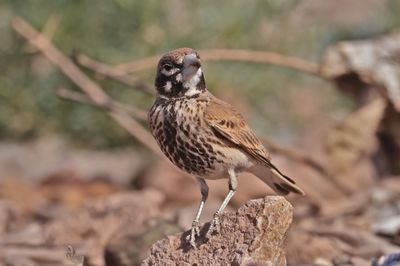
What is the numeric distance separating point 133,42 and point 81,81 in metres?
2.08

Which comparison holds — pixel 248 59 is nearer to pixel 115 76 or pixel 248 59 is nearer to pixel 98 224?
pixel 115 76

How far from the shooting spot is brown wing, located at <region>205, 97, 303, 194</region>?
18.9ft

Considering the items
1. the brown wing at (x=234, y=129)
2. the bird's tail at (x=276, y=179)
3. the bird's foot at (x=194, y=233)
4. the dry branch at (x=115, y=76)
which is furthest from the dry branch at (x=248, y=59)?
the bird's foot at (x=194, y=233)

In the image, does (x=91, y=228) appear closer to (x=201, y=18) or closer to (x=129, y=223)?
(x=129, y=223)

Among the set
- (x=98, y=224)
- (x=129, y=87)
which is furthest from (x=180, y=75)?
(x=129, y=87)

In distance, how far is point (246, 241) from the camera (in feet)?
16.2

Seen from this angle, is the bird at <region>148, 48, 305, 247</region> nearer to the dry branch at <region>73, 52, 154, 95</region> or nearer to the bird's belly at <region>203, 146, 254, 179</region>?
the bird's belly at <region>203, 146, 254, 179</region>

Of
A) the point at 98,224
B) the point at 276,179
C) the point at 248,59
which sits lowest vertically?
the point at 276,179

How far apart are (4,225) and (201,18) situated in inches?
147

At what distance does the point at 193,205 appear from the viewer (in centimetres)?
941

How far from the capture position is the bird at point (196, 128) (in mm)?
5637

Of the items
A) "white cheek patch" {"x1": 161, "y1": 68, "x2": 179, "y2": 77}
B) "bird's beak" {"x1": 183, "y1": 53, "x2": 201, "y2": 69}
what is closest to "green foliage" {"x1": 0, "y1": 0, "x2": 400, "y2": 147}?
"white cheek patch" {"x1": 161, "y1": 68, "x2": 179, "y2": 77}

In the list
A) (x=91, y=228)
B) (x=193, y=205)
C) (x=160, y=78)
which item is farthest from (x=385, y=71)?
(x=160, y=78)

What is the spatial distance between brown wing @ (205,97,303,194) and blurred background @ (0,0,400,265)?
11.8 feet
